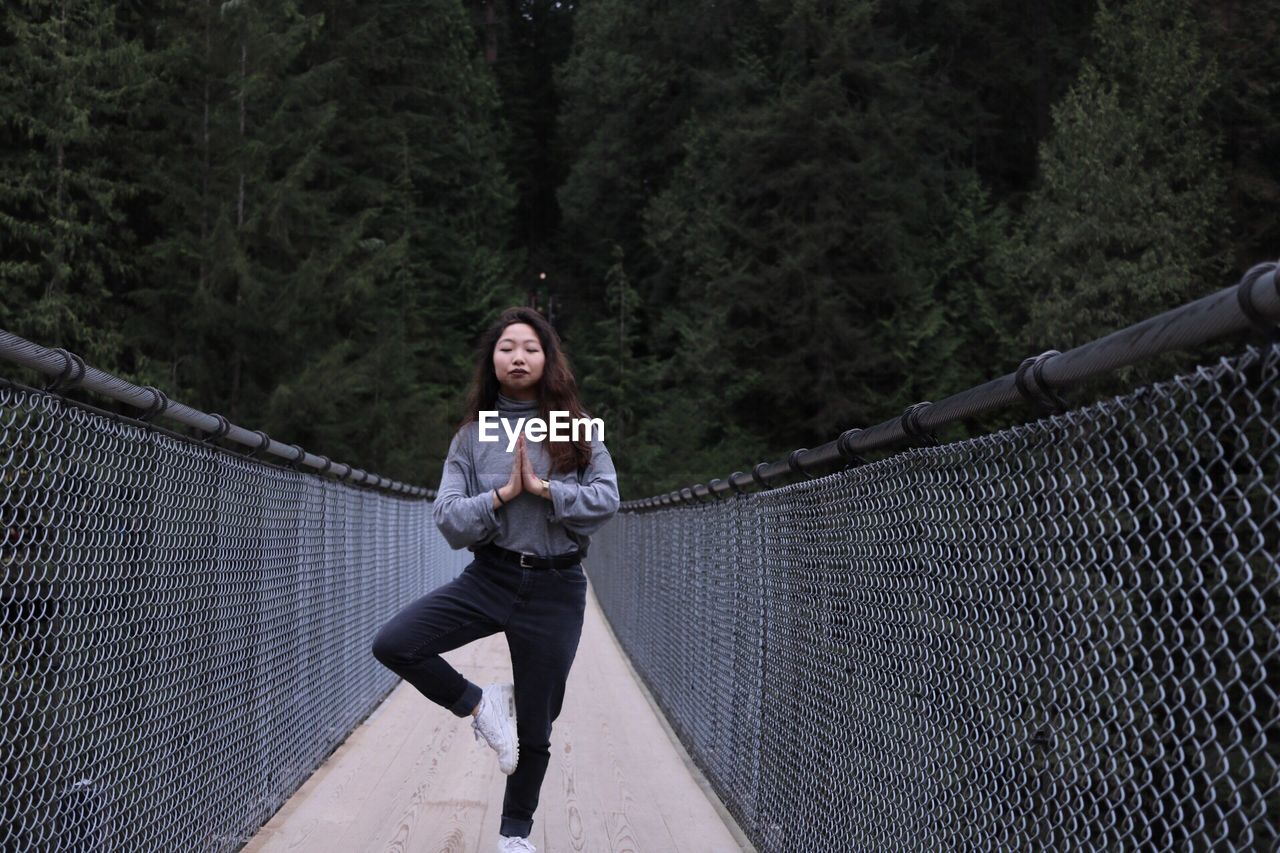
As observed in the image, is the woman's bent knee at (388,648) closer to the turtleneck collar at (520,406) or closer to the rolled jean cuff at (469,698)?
the rolled jean cuff at (469,698)

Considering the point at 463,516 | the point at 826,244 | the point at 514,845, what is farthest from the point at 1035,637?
the point at 826,244

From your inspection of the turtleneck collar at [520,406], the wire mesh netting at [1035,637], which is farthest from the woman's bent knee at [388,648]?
the wire mesh netting at [1035,637]

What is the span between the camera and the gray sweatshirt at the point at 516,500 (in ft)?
15.1

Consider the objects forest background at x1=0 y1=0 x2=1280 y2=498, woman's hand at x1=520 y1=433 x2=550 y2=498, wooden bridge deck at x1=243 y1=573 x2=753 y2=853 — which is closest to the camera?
woman's hand at x1=520 y1=433 x2=550 y2=498

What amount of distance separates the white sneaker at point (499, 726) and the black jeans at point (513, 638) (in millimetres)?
46

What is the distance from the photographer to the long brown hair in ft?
15.8

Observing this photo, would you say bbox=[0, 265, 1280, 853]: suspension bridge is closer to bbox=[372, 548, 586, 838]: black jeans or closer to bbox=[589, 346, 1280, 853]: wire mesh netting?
bbox=[589, 346, 1280, 853]: wire mesh netting

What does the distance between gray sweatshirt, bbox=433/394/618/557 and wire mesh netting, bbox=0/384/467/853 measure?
79cm

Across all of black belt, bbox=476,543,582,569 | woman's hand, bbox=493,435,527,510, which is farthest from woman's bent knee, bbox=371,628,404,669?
woman's hand, bbox=493,435,527,510

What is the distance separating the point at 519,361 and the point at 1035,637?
2.42m

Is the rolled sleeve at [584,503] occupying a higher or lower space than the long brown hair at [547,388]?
lower

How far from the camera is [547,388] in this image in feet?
16.2

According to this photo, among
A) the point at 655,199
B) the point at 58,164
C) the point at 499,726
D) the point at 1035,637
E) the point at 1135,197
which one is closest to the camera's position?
the point at 1035,637

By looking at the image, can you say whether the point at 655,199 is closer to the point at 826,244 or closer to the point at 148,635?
the point at 826,244
